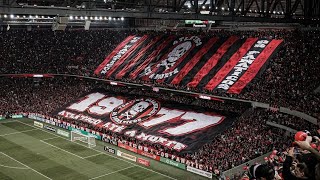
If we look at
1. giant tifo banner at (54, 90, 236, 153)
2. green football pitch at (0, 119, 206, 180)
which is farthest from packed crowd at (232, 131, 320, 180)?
giant tifo banner at (54, 90, 236, 153)

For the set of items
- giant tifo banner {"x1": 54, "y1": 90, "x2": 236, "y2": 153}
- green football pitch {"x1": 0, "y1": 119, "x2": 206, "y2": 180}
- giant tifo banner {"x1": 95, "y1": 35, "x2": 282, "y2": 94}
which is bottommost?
green football pitch {"x1": 0, "y1": 119, "x2": 206, "y2": 180}

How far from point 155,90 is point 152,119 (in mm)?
5409

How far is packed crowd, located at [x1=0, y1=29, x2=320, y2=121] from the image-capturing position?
37.0 metres

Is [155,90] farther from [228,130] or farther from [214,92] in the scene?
[228,130]

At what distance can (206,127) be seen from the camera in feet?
132

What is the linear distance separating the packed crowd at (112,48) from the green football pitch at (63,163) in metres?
13.5

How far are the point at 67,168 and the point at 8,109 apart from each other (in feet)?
85.4

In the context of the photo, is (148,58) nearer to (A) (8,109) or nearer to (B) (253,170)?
(A) (8,109)

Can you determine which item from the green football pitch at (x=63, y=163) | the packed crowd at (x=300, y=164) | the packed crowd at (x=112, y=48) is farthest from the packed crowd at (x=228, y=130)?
the packed crowd at (x=300, y=164)

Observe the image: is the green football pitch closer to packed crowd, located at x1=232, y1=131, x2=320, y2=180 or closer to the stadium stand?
the stadium stand

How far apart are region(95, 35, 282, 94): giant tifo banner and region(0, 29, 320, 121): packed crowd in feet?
4.58

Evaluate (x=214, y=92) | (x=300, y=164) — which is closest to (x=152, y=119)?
(x=214, y=92)

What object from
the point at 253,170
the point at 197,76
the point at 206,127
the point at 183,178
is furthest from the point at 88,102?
the point at 253,170

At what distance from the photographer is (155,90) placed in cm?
4947
